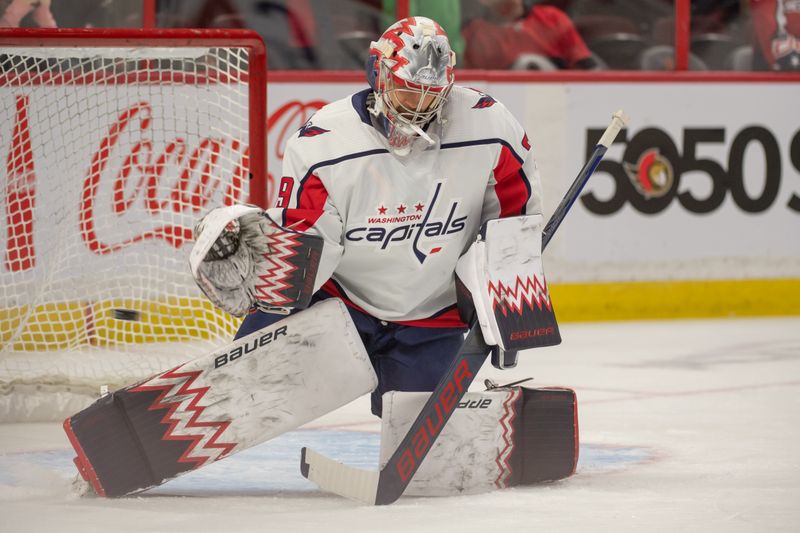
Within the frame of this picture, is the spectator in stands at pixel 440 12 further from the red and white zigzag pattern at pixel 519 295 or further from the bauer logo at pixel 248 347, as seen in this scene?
the bauer logo at pixel 248 347

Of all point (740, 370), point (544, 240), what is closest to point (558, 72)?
point (740, 370)

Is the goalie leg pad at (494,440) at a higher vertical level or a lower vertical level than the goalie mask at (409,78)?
lower

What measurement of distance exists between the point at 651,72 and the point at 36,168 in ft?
8.61

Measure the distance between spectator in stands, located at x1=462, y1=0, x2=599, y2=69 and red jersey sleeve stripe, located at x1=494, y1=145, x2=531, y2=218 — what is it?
8.63 ft

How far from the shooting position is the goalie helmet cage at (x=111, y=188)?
3623mm

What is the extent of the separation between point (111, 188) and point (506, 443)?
1.75 metres

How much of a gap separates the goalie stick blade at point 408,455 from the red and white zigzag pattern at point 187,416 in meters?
0.18

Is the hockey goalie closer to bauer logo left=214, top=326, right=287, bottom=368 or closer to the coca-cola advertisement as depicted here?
bauer logo left=214, top=326, right=287, bottom=368

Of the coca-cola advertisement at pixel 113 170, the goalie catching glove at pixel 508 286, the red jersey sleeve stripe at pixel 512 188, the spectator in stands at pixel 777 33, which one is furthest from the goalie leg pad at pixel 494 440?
the spectator in stands at pixel 777 33

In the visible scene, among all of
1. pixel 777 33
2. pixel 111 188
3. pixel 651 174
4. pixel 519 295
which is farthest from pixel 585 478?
pixel 777 33

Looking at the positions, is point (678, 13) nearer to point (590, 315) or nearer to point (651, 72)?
point (651, 72)

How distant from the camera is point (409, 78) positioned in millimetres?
2670

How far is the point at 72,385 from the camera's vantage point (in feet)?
12.1

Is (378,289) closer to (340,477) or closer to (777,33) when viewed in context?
(340,477)
